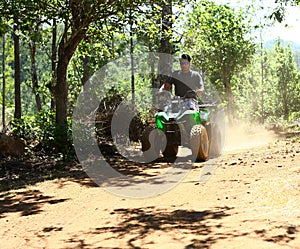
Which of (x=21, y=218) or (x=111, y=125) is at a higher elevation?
(x=111, y=125)

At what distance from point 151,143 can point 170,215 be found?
5291mm

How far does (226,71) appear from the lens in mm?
32500

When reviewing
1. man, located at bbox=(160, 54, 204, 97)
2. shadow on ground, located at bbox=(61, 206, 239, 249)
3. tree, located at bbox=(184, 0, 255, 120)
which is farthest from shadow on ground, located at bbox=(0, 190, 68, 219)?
tree, located at bbox=(184, 0, 255, 120)

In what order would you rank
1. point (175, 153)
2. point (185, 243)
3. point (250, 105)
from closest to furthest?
point (185, 243) → point (175, 153) → point (250, 105)

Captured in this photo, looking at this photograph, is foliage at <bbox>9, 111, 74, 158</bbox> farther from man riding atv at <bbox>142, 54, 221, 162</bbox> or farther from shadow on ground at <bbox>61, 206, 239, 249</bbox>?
shadow on ground at <bbox>61, 206, 239, 249</bbox>

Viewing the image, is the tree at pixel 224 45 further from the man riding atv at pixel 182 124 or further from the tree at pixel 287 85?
the man riding atv at pixel 182 124

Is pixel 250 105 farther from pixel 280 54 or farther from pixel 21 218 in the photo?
pixel 21 218

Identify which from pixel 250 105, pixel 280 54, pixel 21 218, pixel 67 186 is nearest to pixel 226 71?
pixel 280 54

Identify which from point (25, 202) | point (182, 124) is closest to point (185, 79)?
point (182, 124)

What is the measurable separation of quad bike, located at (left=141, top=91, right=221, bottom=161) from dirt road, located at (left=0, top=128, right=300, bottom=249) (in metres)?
1.88

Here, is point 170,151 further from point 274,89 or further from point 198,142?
point 274,89

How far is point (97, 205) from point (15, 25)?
588cm

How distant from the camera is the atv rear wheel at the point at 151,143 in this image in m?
10.7

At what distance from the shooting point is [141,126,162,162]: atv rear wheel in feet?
35.0
